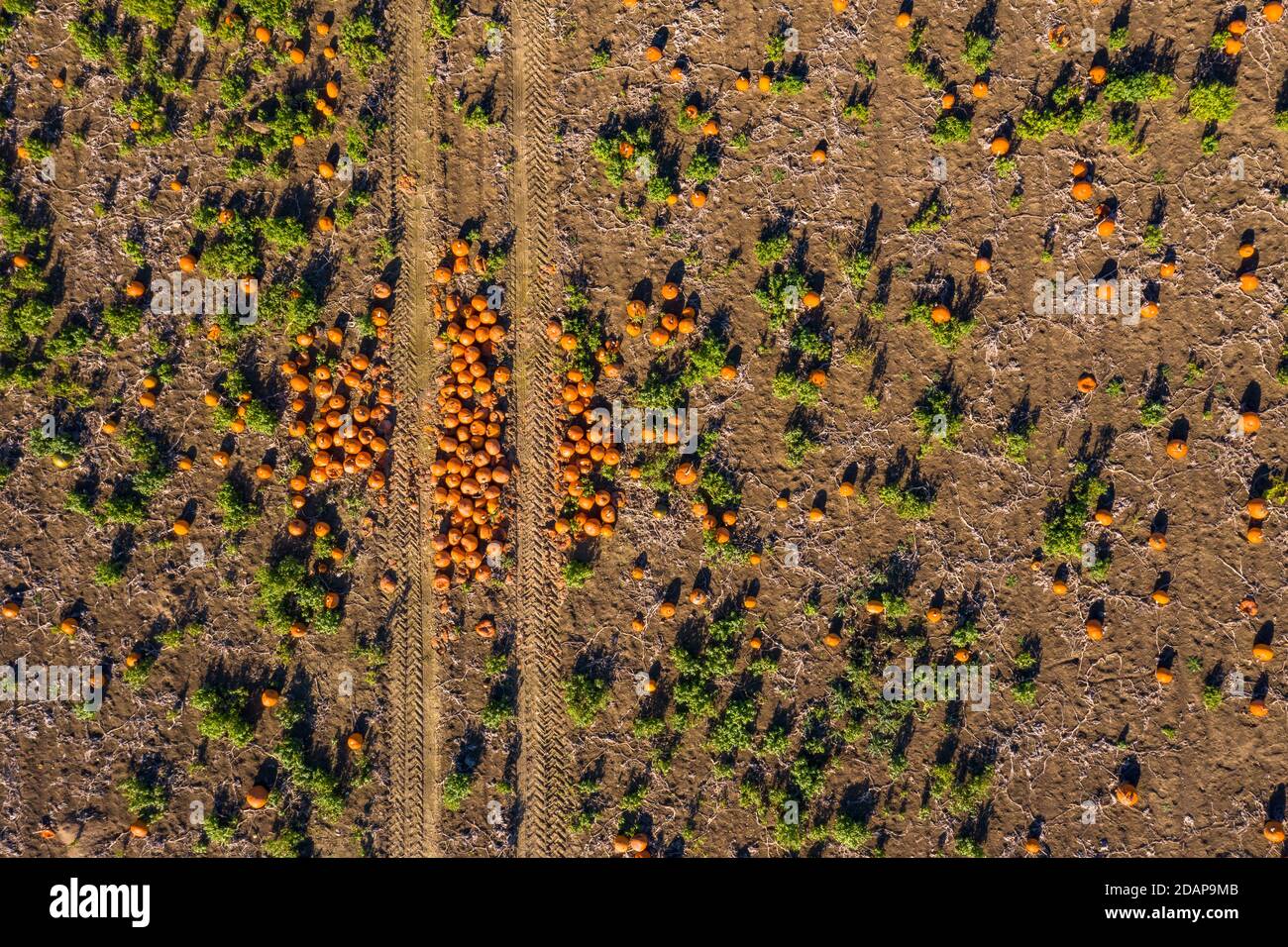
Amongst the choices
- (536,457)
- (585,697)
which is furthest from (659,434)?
(585,697)

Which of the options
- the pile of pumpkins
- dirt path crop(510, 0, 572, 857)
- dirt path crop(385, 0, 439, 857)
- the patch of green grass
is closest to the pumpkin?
the patch of green grass

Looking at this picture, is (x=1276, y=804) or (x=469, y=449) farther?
(x=469, y=449)

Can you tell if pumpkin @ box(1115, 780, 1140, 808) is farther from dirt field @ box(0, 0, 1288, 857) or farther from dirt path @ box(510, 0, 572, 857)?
dirt path @ box(510, 0, 572, 857)

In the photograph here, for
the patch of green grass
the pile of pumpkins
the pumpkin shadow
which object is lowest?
the pumpkin shadow

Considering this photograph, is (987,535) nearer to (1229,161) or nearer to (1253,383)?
(1253,383)

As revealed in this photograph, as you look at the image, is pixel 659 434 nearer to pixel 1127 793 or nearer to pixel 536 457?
pixel 536 457

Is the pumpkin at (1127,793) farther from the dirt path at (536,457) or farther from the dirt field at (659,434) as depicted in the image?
the dirt path at (536,457)
